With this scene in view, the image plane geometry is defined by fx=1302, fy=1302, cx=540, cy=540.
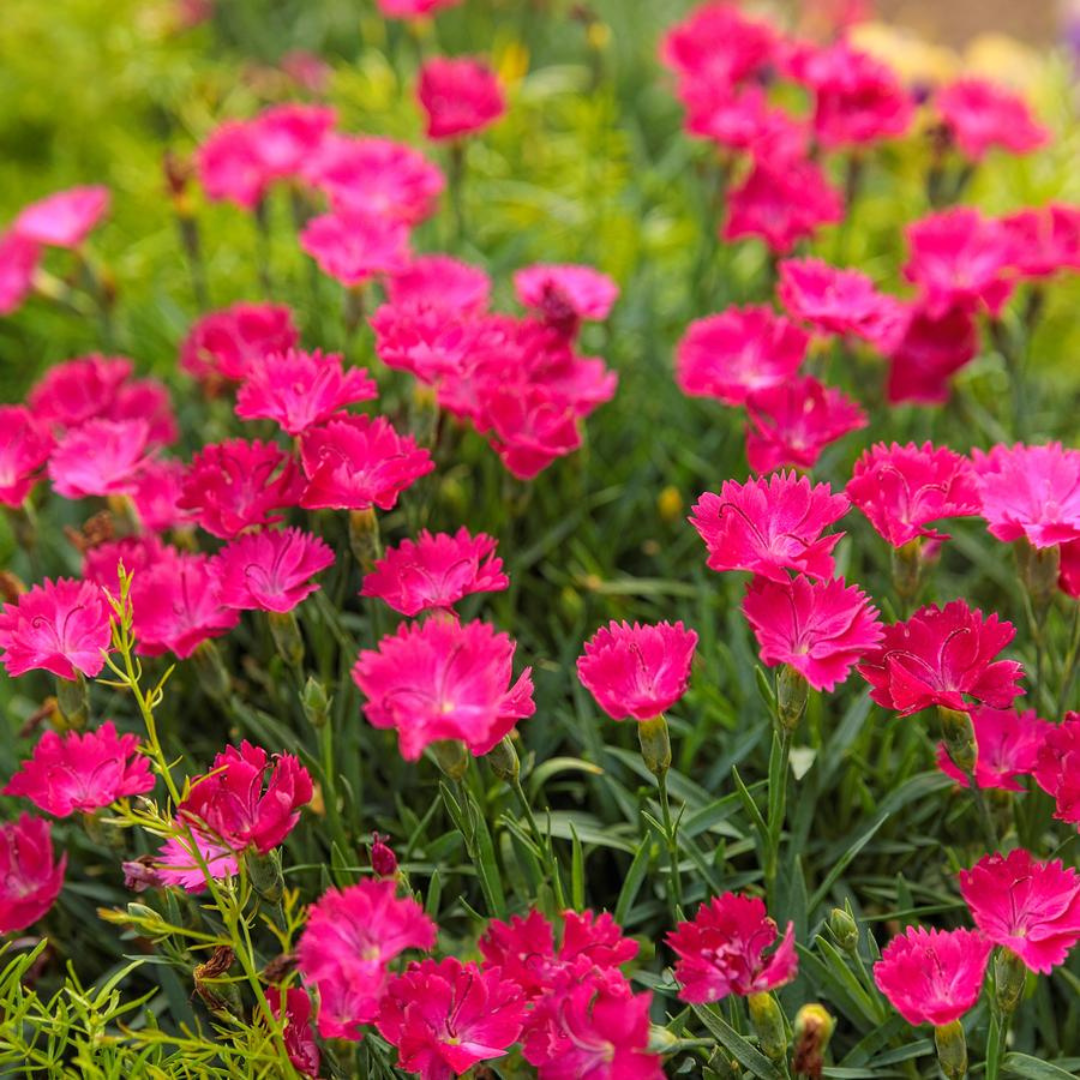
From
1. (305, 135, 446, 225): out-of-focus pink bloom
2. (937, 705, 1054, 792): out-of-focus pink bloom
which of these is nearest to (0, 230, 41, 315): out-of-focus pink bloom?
(305, 135, 446, 225): out-of-focus pink bloom

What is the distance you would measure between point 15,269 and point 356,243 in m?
0.74

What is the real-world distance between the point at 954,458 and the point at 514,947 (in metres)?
0.57

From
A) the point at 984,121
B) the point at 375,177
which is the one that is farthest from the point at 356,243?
the point at 984,121

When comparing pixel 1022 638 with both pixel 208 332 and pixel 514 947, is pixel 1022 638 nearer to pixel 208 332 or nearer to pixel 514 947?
pixel 514 947

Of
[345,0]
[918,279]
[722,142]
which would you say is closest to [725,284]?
[722,142]

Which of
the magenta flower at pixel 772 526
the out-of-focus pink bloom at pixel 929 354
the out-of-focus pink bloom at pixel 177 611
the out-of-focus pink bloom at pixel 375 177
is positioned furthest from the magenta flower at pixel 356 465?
the out-of-focus pink bloom at pixel 929 354

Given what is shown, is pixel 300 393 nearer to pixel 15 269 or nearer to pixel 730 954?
pixel 730 954

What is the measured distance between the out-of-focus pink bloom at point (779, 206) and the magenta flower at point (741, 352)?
0.26 meters

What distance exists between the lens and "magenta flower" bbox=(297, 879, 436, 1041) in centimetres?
92

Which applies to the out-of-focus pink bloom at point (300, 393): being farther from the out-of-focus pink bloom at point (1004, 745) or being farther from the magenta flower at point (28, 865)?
the out-of-focus pink bloom at point (1004, 745)

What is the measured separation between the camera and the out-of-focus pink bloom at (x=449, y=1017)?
942mm

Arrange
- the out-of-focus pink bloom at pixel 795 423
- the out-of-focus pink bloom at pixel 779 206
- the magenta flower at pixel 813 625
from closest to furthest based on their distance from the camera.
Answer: the magenta flower at pixel 813 625 → the out-of-focus pink bloom at pixel 795 423 → the out-of-focus pink bloom at pixel 779 206

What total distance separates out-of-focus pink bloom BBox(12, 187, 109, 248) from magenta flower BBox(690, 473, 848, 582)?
1228 millimetres

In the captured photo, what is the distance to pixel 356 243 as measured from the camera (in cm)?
156
